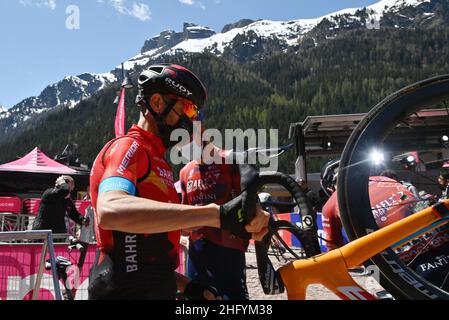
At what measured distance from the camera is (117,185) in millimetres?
1477

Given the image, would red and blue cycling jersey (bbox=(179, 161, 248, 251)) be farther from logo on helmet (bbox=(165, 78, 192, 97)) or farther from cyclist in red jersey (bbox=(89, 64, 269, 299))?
logo on helmet (bbox=(165, 78, 192, 97))

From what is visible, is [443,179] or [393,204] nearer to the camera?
[393,204]

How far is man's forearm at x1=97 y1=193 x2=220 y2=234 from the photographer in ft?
4.47

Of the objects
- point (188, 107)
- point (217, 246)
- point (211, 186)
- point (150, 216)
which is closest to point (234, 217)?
point (150, 216)

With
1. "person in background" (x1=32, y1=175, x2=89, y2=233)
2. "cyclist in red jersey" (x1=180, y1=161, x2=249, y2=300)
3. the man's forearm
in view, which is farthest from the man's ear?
"person in background" (x1=32, y1=175, x2=89, y2=233)

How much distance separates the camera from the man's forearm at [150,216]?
1361mm

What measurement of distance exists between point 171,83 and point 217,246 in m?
1.47

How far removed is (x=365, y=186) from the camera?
221 centimetres

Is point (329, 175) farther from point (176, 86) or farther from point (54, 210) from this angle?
point (54, 210)

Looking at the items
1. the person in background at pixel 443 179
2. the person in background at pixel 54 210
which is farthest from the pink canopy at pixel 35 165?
the person in background at pixel 443 179

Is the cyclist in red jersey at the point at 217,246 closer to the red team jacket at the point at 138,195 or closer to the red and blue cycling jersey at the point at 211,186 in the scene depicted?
the red and blue cycling jersey at the point at 211,186

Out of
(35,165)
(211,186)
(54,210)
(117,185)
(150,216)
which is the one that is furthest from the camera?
(35,165)
